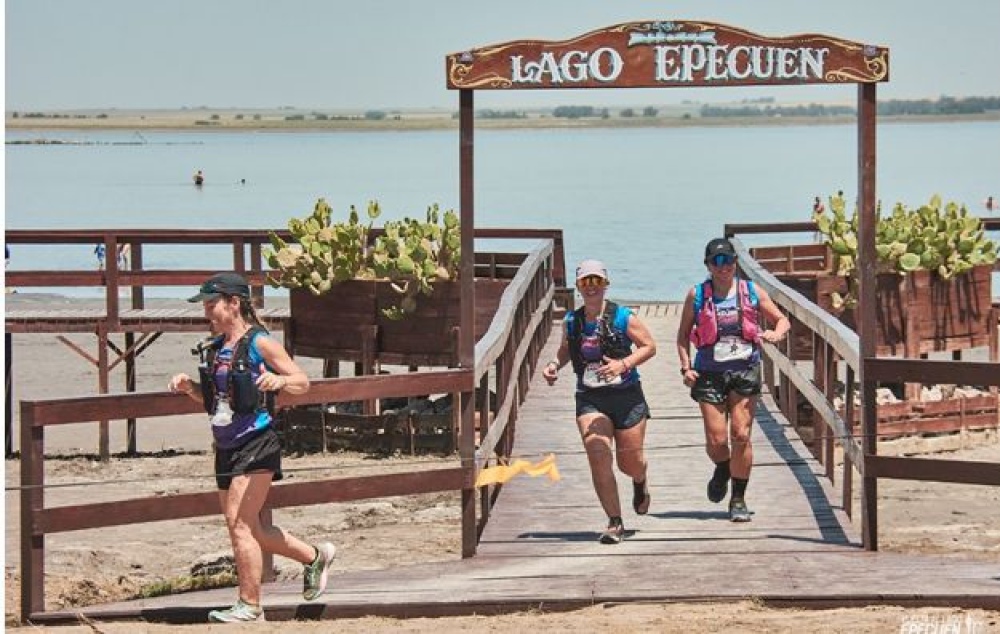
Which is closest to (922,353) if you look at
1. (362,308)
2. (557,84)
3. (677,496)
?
(362,308)

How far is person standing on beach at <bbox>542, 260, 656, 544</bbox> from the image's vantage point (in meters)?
11.1

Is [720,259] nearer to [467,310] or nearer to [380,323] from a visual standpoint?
[467,310]

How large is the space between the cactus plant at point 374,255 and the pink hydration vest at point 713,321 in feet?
30.0

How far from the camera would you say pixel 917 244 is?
67.7 ft

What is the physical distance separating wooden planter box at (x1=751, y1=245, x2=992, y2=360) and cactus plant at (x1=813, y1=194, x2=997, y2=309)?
100mm

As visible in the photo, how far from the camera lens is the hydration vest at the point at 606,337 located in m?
11.1

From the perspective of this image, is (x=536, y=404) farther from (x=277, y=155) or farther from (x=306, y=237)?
(x=277, y=155)

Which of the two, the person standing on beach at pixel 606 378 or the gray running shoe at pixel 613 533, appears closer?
the person standing on beach at pixel 606 378

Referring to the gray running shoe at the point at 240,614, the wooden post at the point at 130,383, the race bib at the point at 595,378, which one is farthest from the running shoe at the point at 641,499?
the wooden post at the point at 130,383

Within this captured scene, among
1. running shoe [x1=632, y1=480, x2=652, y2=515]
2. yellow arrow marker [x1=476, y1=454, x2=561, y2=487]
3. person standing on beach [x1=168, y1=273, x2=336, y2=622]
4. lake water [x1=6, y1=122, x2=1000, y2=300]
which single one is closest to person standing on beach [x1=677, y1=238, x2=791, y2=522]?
running shoe [x1=632, y1=480, x2=652, y2=515]

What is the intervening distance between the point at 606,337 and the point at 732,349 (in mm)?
760

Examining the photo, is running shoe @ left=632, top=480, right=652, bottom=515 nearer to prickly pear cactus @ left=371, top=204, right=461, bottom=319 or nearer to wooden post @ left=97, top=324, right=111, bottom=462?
prickly pear cactus @ left=371, top=204, right=461, bottom=319

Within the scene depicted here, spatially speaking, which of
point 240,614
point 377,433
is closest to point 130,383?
point 377,433

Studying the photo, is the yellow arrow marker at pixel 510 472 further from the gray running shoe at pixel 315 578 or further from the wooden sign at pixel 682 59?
the wooden sign at pixel 682 59
